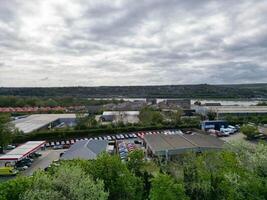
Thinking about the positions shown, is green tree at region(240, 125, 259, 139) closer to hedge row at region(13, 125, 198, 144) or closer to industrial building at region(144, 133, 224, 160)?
industrial building at region(144, 133, 224, 160)

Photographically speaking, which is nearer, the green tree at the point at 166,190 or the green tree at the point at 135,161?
the green tree at the point at 166,190

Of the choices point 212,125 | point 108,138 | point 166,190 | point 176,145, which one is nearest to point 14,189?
point 166,190

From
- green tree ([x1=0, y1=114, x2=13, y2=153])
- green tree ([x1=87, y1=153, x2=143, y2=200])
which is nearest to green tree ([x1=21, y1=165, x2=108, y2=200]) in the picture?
green tree ([x1=87, y1=153, x2=143, y2=200])

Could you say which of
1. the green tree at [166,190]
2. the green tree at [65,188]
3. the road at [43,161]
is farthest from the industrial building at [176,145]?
the green tree at [65,188]

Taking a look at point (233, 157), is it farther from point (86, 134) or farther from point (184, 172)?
point (86, 134)

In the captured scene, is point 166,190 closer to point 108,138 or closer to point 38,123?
point 108,138

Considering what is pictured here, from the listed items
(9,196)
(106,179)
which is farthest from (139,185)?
(9,196)

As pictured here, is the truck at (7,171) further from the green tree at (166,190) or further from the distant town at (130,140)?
the green tree at (166,190)
